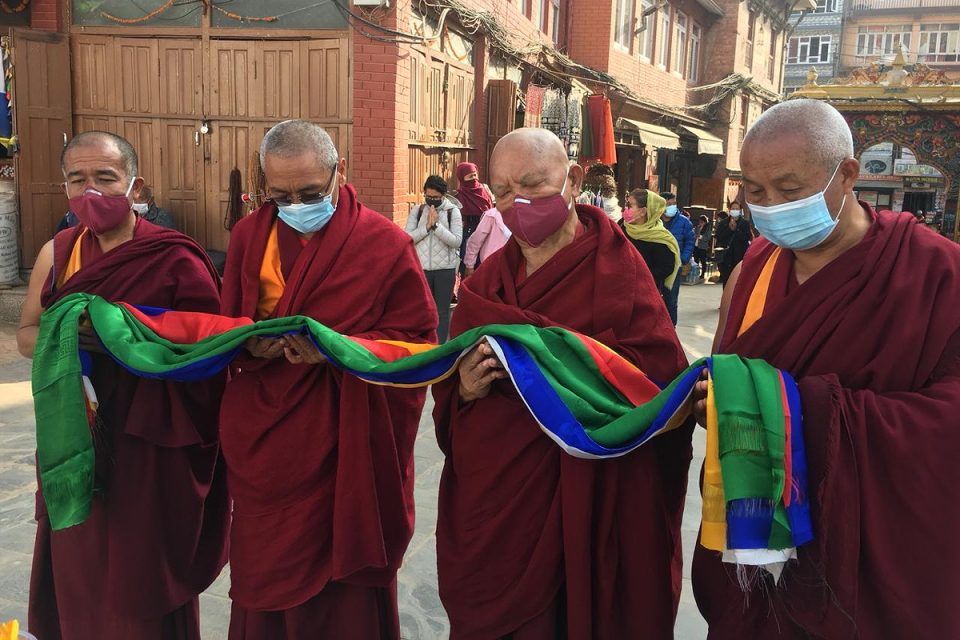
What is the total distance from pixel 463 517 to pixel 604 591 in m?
0.43

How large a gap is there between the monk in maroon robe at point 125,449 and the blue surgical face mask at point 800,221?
1712mm

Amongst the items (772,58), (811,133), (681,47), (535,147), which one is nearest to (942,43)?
(772,58)

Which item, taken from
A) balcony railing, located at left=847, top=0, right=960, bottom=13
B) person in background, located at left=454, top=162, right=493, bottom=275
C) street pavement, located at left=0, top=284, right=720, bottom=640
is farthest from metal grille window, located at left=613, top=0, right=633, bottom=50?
balcony railing, located at left=847, top=0, right=960, bottom=13

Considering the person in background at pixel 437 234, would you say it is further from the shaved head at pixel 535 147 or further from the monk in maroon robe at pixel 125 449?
the shaved head at pixel 535 147

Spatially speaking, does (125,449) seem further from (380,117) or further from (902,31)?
(902,31)

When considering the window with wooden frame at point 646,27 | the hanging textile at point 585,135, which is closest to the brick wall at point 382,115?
the hanging textile at point 585,135

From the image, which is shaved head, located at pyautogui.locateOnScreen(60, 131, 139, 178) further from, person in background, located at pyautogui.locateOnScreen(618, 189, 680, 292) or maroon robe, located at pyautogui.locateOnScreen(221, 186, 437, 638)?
person in background, located at pyautogui.locateOnScreen(618, 189, 680, 292)

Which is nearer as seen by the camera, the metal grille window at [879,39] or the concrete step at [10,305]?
the concrete step at [10,305]

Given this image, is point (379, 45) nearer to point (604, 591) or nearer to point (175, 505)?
point (175, 505)

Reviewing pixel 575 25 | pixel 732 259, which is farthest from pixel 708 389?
pixel 575 25

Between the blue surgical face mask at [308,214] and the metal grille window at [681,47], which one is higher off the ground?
the metal grille window at [681,47]

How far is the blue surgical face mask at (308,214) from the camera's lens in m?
2.46

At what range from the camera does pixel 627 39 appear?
16203 mm

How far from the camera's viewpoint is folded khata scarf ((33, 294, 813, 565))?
1.74 m
